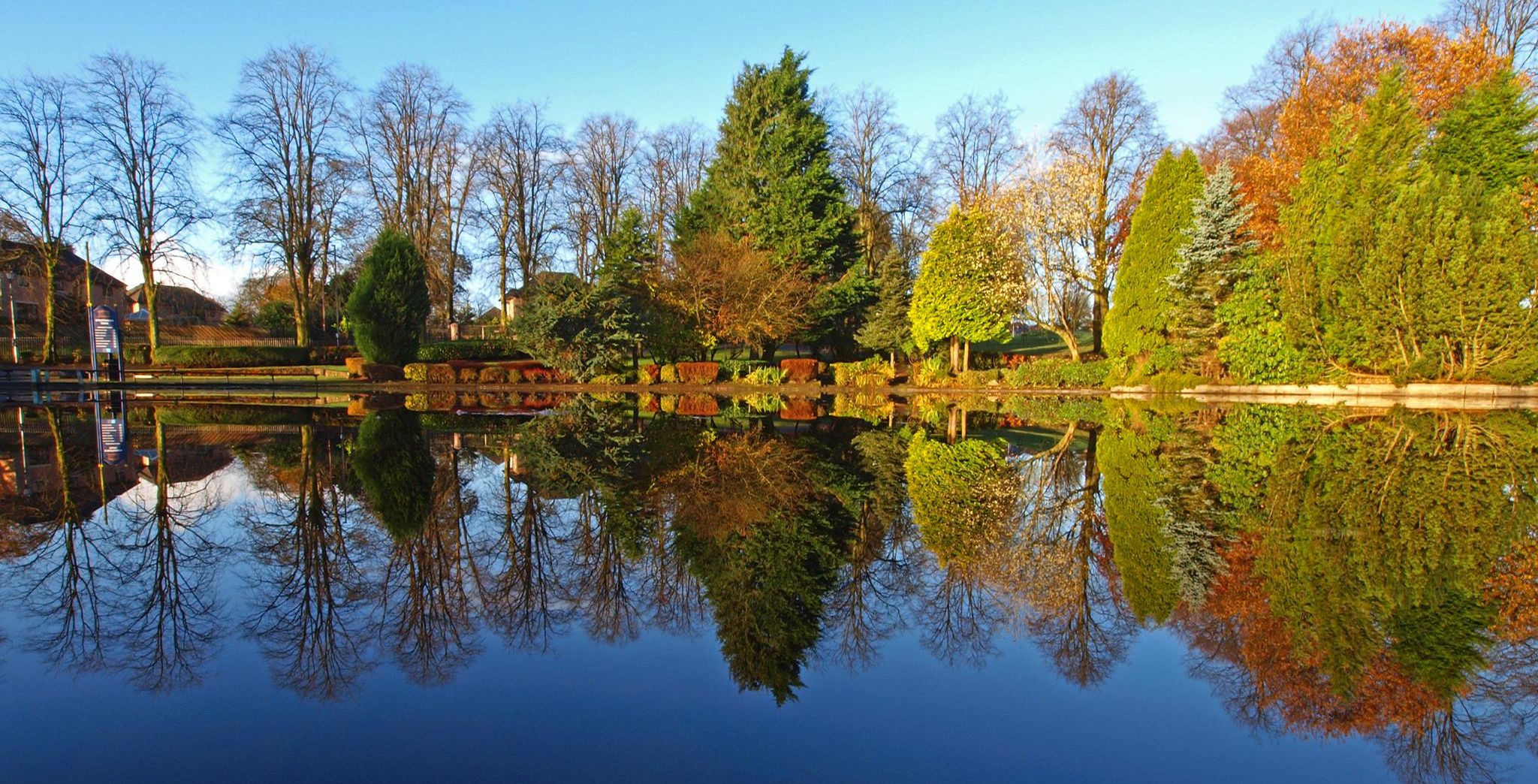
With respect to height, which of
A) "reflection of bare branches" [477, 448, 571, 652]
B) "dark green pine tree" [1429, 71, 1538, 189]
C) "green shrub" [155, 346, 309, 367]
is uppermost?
"dark green pine tree" [1429, 71, 1538, 189]

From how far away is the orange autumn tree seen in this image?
78.1ft

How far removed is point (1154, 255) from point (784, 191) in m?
→ 14.4

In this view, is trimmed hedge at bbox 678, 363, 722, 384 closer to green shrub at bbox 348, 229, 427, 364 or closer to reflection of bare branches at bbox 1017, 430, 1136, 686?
green shrub at bbox 348, 229, 427, 364

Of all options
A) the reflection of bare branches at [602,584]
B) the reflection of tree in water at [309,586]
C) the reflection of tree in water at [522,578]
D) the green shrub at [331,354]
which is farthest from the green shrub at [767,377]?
the reflection of bare branches at [602,584]

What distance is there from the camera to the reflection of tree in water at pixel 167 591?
12.2ft

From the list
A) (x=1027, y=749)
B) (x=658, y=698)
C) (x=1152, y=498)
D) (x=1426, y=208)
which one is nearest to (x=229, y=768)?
(x=658, y=698)

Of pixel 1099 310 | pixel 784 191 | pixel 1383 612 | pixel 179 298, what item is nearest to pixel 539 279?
pixel 784 191

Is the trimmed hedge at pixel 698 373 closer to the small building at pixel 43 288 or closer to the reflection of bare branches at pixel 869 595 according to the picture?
the reflection of bare branches at pixel 869 595

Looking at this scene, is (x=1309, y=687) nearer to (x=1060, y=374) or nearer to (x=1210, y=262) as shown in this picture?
(x=1210, y=262)

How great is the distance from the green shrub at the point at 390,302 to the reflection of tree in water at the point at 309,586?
24.3 m

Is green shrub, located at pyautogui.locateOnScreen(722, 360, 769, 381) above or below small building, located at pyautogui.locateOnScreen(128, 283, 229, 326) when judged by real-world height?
below

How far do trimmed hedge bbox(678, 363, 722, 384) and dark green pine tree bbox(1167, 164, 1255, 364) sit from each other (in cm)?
1605

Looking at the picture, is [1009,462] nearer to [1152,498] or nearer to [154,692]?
[1152,498]

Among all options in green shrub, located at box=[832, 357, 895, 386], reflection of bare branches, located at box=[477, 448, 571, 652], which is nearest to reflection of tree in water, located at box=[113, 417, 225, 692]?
reflection of bare branches, located at box=[477, 448, 571, 652]
